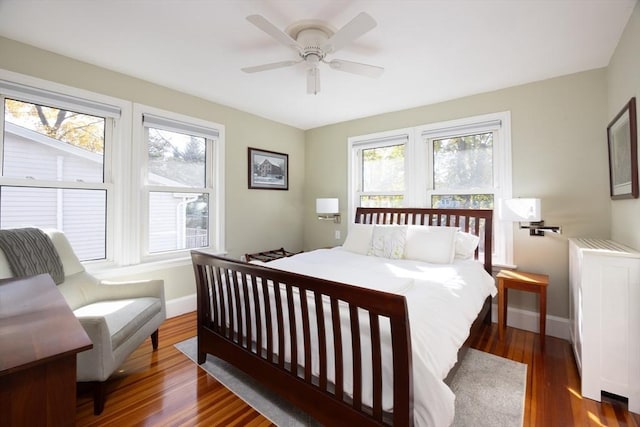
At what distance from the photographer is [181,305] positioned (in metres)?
3.19

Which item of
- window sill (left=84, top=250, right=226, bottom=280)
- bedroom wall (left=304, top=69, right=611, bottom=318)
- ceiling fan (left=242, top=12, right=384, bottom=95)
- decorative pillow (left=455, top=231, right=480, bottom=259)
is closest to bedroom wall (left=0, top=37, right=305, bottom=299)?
window sill (left=84, top=250, right=226, bottom=280)

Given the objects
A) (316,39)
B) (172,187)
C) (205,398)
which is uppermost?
(316,39)

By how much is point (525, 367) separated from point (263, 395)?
1.98m

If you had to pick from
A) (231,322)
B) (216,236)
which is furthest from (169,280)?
(231,322)

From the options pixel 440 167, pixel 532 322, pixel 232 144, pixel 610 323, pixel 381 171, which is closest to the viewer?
pixel 610 323

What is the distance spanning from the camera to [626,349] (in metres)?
1.70

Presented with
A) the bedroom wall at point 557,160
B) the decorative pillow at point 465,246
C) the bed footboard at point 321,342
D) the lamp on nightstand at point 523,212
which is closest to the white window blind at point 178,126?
the bed footboard at point 321,342

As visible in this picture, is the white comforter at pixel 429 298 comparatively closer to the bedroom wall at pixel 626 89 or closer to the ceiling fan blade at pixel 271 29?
the bedroom wall at pixel 626 89

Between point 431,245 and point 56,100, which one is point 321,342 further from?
point 56,100

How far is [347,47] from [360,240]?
1.91 metres

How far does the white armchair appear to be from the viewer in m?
1.64

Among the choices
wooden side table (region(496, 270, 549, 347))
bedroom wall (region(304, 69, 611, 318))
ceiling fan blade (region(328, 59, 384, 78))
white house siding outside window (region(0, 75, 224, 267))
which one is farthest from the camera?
bedroom wall (region(304, 69, 611, 318))

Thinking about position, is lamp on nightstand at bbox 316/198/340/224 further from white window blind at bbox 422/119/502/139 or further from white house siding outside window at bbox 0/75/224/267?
white window blind at bbox 422/119/502/139

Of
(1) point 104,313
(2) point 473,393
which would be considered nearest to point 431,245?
(2) point 473,393
